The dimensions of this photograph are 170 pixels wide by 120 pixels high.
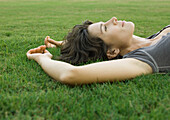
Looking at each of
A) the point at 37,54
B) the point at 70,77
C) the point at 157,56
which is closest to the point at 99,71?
the point at 70,77

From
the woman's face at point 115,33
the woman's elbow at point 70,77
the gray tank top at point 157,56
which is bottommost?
the woman's elbow at point 70,77

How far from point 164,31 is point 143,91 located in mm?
1708

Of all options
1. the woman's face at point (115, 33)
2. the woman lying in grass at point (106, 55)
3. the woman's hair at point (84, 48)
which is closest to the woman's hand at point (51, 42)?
the woman lying in grass at point (106, 55)

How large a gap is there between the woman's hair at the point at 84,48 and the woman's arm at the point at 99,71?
23.2 inches

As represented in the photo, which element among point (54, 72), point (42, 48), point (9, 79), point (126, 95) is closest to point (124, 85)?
point (126, 95)

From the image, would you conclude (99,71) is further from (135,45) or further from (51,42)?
(51,42)

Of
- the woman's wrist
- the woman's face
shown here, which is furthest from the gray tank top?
the woman's wrist

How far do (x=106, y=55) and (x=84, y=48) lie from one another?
38 cm

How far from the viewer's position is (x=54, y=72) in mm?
2098

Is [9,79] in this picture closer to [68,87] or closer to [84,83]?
[68,87]

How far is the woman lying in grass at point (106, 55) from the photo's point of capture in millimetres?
1954

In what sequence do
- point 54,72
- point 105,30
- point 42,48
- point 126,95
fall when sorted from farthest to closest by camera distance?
1. point 42,48
2. point 105,30
3. point 54,72
4. point 126,95

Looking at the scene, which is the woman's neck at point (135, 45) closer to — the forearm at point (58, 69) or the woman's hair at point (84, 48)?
the woman's hair at point (84, 48)

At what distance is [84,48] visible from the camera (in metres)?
2.67
